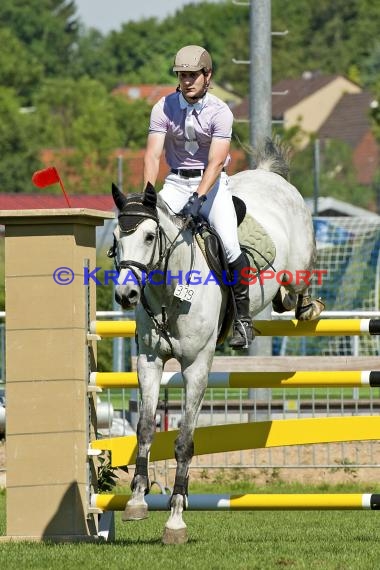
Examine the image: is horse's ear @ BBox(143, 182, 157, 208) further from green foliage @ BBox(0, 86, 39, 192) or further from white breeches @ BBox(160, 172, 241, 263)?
green foliage @ BBox(0, 86, 39, 192)

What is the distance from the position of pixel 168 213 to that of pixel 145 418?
1186 millimetres

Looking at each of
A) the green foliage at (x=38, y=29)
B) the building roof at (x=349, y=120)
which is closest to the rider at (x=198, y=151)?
the building roof at (x=349, y=120)

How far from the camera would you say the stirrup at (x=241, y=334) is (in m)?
9.04

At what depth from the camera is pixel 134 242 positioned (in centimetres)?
815

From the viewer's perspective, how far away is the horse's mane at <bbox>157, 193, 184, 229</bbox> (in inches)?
335

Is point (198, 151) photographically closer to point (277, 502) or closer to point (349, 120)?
point (277, 502)

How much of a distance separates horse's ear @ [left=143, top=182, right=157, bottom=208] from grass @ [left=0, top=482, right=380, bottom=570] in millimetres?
1913

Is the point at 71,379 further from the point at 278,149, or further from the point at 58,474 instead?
the point at 278,149

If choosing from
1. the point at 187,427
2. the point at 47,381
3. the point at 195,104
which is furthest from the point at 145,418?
the point at 195,104

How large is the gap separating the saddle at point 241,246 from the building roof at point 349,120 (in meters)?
102

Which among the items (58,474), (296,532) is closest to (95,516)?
(58,474)

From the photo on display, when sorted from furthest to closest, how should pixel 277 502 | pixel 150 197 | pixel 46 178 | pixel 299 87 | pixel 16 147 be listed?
pixel 299 87 < pixel 16 147 < pixel 46 178 < pixel 277 502 < pixel 150 197

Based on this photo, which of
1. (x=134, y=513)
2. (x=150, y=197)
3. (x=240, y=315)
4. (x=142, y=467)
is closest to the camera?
(x=150, y=197)

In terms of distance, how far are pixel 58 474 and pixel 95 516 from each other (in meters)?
0.39
